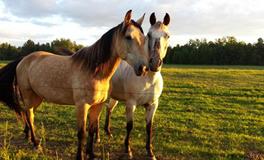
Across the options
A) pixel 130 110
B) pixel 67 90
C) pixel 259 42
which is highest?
pixel 259 42

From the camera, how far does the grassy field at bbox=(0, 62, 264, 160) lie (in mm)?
6355

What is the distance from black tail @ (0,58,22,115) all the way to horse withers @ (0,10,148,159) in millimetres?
239

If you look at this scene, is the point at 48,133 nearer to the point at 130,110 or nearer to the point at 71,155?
the point at 71,155

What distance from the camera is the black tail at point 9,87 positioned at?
638 cm

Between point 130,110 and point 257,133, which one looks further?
point 257,133

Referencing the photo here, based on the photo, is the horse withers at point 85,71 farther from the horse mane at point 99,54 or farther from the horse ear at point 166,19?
the horse ear at point 166,19

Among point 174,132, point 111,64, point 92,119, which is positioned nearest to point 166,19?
point 111,64

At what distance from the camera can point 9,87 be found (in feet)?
21.0

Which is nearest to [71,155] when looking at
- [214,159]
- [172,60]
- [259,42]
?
[214,159]

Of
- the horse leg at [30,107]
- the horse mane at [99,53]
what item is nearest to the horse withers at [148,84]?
the horse mane at [99,53]

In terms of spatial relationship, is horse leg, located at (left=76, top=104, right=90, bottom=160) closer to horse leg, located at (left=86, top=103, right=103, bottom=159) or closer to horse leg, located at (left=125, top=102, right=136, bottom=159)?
horse leg, located at (left=86, top=103, right=103, bottom=159)

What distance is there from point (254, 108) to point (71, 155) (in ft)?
26.1

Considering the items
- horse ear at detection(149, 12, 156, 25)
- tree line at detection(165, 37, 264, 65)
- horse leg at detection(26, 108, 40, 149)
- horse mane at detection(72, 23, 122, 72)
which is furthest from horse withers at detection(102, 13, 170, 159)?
tree line at detection(165, 37, 264, 65)

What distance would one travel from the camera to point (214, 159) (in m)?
6.10
